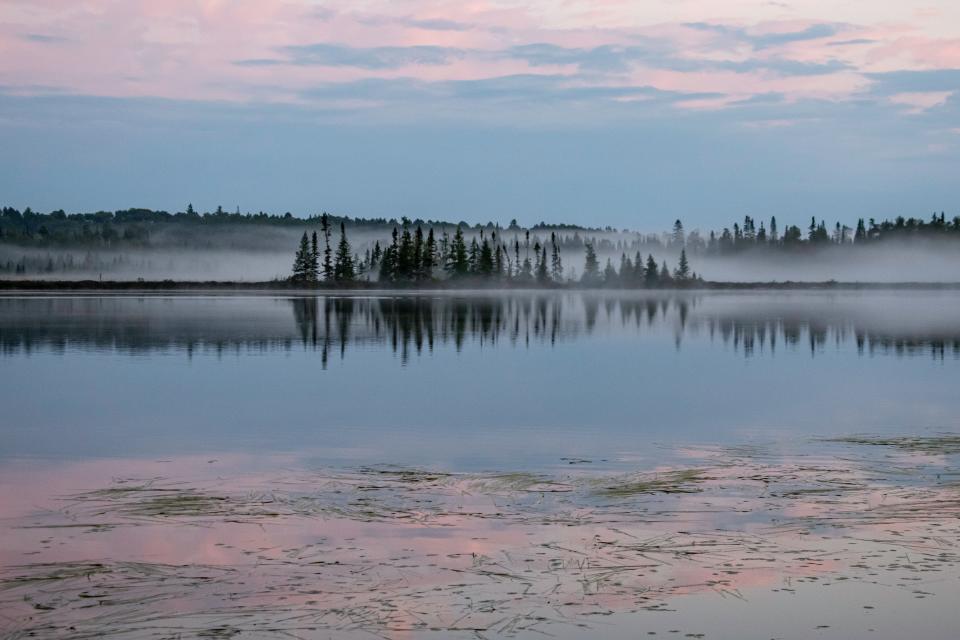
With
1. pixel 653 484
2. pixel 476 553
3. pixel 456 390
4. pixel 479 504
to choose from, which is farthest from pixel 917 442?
pixel 456 390

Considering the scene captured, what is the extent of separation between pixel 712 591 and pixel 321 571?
13.4 ft

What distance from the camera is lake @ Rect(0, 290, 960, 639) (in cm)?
1106

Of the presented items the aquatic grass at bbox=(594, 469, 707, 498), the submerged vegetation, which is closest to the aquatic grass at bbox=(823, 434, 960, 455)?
the submerged vegetation

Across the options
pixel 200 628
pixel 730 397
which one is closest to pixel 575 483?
pixel 200 628

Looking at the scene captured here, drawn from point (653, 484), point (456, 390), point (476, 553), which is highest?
point (476, 553)

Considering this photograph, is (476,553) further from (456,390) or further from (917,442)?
(456,390)

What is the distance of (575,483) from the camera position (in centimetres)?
1756

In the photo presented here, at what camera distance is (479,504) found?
15977 mm

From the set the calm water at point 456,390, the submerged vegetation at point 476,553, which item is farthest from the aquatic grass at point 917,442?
the submerged vegetation at point 476,553

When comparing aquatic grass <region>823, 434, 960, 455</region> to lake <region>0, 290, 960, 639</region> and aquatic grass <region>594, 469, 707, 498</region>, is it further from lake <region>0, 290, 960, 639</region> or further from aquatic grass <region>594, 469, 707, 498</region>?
aquatic grass <region>594, 469, 707, 498</region>

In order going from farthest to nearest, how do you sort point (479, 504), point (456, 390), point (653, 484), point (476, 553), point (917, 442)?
point (456, 390) → point (917, 442) → point (653, 484) → point (479, 504) → point (476, 553)

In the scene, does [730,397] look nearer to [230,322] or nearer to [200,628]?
[200,628]

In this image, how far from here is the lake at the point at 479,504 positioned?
11.1 meters

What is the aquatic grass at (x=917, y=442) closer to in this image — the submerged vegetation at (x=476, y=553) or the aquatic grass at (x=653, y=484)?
the submerged vegetation at (x=476, y=553)
